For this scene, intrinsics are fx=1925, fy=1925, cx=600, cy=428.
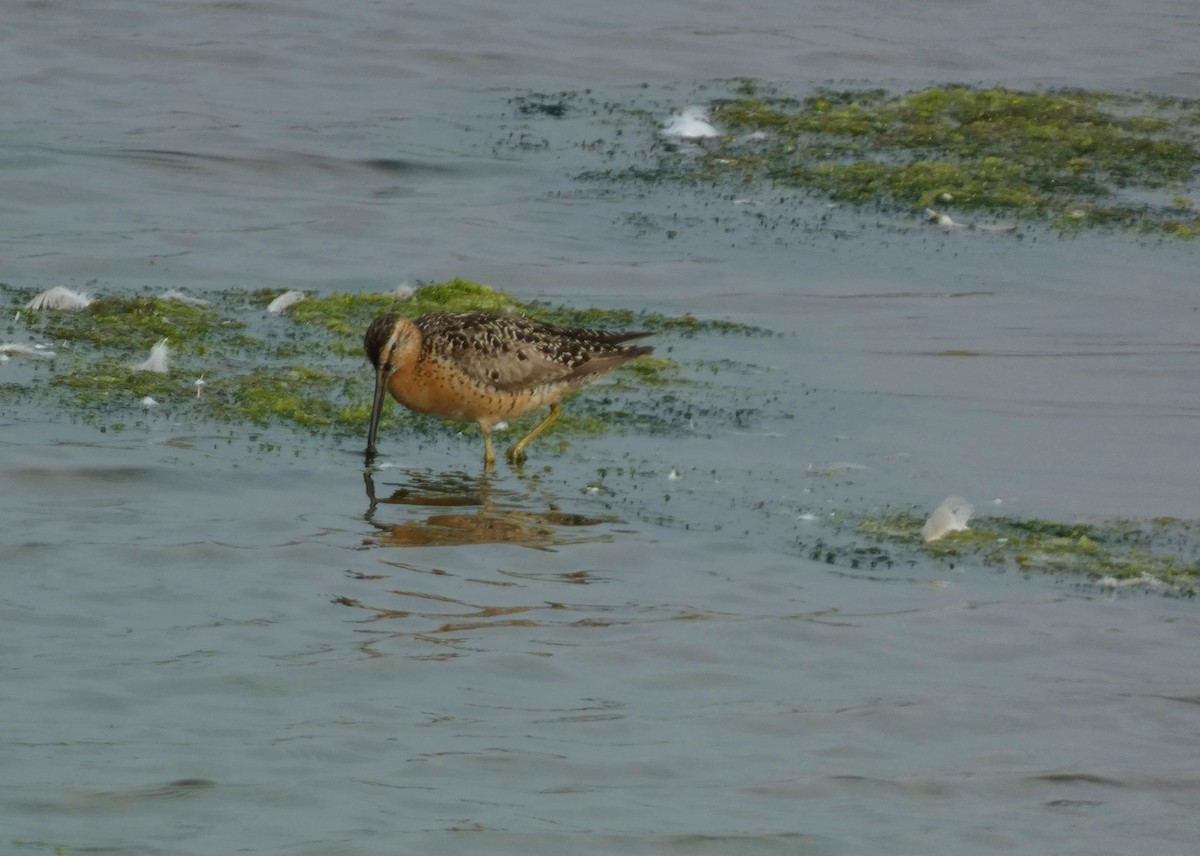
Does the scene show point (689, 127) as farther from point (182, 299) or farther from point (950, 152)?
point (182, 299)

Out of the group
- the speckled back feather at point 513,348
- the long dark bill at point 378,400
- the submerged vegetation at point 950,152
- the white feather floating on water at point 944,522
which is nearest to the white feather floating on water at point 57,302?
the speckled back feather at point 513,348

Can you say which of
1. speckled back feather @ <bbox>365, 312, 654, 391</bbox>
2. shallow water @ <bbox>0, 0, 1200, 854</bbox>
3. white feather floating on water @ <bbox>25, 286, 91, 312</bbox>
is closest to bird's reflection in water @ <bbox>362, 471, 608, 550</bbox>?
shallow water @ <bbox>0, 0, 1200, 854</bbox>

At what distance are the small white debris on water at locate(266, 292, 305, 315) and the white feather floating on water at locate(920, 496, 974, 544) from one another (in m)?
3.70

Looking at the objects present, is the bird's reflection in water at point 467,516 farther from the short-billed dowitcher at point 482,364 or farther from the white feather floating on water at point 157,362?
the white feather floating on water at point 157,362

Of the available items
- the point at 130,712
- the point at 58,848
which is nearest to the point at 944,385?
the point at 130,712

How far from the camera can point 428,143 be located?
12781 millimetres

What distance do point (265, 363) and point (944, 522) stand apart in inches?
127

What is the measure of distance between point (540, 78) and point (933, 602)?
9303 mm

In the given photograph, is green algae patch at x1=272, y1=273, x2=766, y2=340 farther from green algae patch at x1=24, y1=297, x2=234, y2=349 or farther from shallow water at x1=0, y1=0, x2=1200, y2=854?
green algae patch at x1=24, y1=297, x2=234, y2=349

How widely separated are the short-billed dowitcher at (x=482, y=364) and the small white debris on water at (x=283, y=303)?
1.34 m

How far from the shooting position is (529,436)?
7867 mm

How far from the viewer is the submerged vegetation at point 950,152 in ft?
37.3

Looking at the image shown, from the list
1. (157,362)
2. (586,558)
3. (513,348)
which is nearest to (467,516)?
(586,558)

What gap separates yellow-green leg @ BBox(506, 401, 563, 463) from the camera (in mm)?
7785
